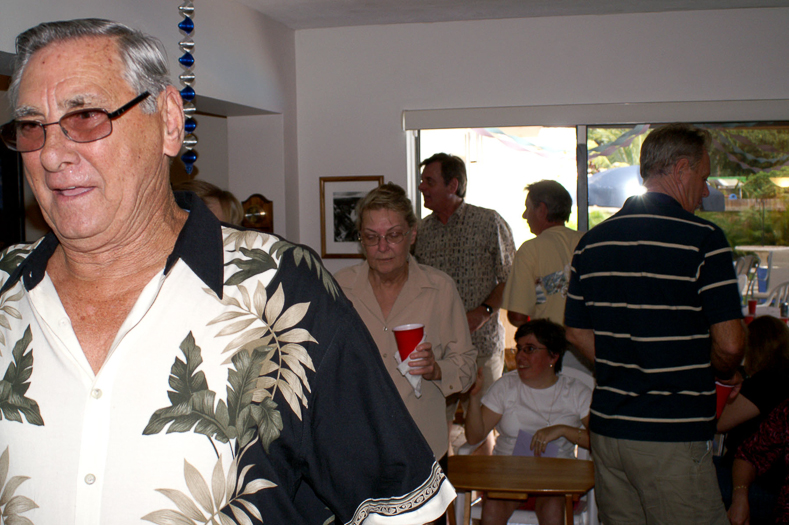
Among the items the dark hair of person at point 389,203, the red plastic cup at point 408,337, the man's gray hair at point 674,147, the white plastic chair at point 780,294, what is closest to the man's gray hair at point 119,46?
the red plastic cup at point 408,337

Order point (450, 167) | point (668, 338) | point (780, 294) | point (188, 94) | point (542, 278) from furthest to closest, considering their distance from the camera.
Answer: point (780, 294) < point (450, 167) < point (542, 278) < point (188, 94) < point (668, 338)

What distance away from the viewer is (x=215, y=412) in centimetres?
88

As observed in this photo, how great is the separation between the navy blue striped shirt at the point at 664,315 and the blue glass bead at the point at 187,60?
2.41 m

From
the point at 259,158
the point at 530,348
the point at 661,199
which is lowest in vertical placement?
the point at 530,348

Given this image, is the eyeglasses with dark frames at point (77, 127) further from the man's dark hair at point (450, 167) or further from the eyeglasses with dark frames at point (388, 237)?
the man's dark hair at point (450, 167)

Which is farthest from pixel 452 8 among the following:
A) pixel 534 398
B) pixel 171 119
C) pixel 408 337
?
pixel 171 119

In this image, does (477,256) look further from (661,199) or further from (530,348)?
(661,199)

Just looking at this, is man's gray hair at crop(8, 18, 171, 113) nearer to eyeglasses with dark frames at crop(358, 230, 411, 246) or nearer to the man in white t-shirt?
eyeglasses with dark frames at crop(358, 230, 411, 246)

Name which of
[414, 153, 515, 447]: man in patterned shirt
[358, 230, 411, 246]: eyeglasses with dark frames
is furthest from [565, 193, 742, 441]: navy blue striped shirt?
[414, 153, 515, 447]: man in patterned shirt

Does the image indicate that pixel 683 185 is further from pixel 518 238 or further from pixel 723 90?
pixel 518 238

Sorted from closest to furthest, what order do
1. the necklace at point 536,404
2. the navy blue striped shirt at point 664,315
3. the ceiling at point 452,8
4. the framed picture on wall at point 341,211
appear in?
1. the navy blue striped shirt at point 664,315
2. the necklace at point 536,404
3. the ceiling at point 452,8
4. the framed picture on wall at point 341,211

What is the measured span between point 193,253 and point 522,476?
203 centimetres

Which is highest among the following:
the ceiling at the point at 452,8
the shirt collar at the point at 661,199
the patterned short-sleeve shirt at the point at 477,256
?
the ceiling at the point at 452,8

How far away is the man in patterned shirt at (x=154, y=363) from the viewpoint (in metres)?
0.88
